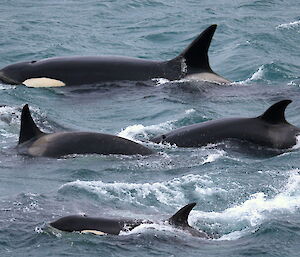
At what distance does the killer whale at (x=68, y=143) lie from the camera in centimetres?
1823

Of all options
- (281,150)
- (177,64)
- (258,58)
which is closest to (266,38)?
(258,58)

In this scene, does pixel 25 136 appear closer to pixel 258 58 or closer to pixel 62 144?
pixel 62 144

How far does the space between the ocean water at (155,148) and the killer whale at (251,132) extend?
222mm

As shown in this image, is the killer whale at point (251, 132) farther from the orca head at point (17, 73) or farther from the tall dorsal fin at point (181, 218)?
the orca head at point (17, 73)

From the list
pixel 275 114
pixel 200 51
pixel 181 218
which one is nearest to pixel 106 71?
pixel 200 51

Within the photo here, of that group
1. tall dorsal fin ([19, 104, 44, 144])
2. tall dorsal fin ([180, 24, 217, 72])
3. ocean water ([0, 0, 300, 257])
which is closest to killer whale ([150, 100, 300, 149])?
ocean water ([0, 0, 300, 257])

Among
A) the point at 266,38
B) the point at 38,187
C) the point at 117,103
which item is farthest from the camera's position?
the point at 266,38

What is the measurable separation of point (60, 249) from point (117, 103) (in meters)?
10.1

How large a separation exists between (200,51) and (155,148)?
5.12 metres

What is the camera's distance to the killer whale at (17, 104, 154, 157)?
18234mm

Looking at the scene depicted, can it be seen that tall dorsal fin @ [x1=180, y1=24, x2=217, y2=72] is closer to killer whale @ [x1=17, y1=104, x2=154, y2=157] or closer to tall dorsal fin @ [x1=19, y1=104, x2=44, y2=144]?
killer whale @ [x1=17, y1=104, x2=154, y2=157]

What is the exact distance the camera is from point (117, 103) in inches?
915

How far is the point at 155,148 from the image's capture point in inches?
752

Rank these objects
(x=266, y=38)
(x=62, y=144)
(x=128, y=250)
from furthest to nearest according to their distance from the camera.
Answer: (x=266, y=38) → (x=62, y=144) → (x=128, y=250)
